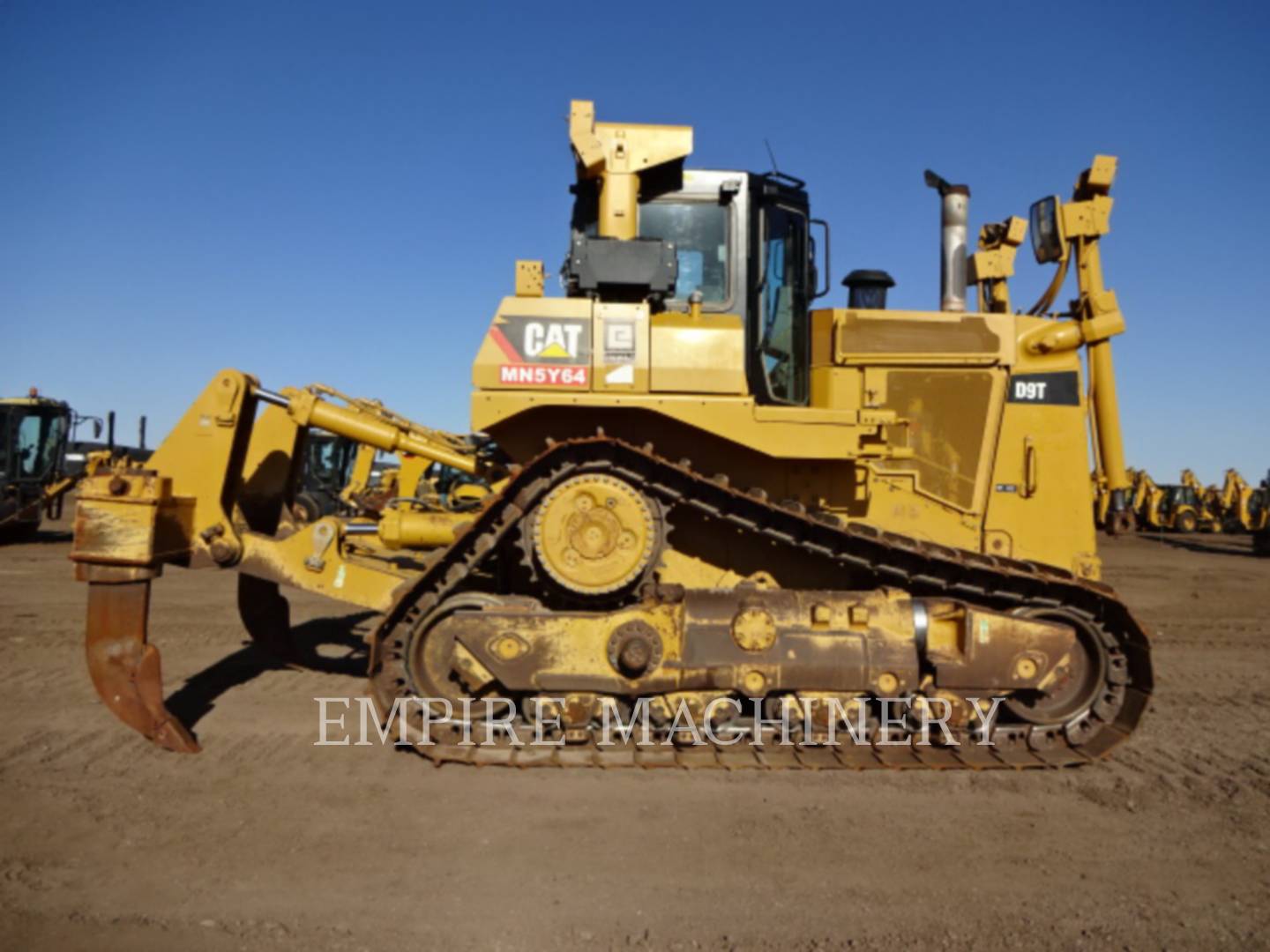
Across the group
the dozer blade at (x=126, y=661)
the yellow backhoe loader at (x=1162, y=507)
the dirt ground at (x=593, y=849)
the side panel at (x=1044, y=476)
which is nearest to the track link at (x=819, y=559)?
the dirt ground at (x=593, y=849)

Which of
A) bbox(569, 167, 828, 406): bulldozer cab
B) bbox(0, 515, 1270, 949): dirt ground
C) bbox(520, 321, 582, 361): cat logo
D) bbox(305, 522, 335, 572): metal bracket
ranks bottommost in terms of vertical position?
bbox(0, 515, 1270, 949): dirt ground

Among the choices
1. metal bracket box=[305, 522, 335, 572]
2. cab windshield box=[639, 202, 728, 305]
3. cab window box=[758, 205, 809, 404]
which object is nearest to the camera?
metal bracket box=[305, 522, 335, 572]

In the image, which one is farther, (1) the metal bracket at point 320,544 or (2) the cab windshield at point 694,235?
(2) the cab windshield at point 694,235

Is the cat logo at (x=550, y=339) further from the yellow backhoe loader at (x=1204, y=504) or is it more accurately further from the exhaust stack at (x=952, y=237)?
the yellow backhoe loader at (x=1204, y=504)

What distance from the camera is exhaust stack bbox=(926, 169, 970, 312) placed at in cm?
747

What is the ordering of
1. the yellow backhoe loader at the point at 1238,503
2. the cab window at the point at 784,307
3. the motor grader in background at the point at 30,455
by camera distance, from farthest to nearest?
the yellow backhoe loader at the point at 1238,503 < the motor grader in background at the point at 30,455 < the cab window at the point at 784,307

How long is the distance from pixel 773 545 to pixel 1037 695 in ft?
7.02

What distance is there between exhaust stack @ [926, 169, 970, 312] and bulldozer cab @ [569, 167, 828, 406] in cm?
161

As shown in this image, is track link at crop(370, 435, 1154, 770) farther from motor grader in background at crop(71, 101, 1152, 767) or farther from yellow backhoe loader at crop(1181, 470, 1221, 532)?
yellow backhoe loader at crop(1181, 470, 1221, 532)

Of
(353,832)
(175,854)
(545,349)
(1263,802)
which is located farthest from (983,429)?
(175,854)

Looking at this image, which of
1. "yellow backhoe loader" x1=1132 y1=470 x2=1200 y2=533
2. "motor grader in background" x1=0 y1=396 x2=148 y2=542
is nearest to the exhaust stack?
"motor grader in background" x1=0 y1=396 x2=148 y2=542

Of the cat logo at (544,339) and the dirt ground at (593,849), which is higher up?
the cat logo at (544,339)

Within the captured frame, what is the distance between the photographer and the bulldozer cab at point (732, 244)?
256 inches

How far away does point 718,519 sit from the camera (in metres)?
6.03
